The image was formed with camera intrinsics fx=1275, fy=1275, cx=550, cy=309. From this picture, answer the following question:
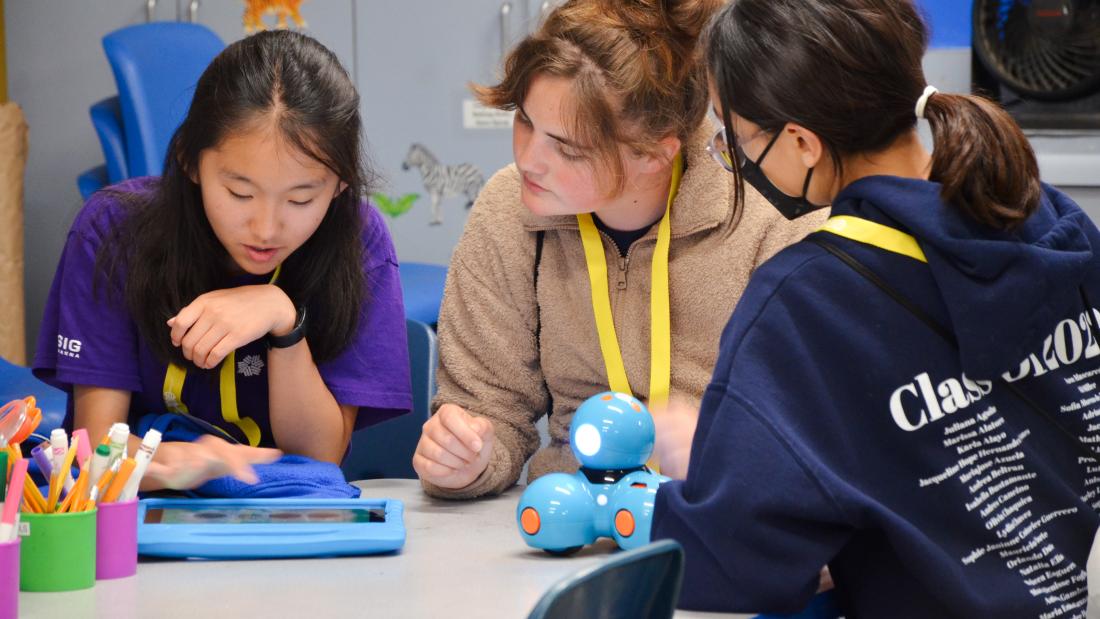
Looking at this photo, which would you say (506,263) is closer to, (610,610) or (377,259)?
(377,259)

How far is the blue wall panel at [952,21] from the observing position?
3.49 m

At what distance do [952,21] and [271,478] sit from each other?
277cm

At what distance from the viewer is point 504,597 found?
1016 millimetres

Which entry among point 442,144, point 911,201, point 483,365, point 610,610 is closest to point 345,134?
point 483,365

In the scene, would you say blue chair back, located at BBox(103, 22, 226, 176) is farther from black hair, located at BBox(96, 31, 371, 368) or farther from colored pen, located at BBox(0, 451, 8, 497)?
colored pen, located at BBox(0, 451, 8, 497)

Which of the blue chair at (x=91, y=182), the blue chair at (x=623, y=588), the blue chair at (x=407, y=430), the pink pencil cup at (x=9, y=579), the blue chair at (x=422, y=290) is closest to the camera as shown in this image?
the blue chair at (x=623, y=588)

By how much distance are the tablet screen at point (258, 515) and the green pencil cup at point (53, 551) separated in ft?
0.47

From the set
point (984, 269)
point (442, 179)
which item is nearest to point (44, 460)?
point (984, 269)

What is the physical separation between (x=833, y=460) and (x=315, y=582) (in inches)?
16.9

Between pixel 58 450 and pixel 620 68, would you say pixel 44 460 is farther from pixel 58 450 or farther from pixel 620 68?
pixel 620 68

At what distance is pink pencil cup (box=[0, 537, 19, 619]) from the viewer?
0.90m

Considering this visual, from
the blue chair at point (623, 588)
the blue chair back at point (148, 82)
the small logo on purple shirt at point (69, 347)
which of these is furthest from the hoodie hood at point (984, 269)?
the blue chair back at point (148, 82)

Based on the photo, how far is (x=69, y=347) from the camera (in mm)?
1447

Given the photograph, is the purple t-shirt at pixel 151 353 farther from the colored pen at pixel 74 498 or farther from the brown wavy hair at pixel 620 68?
the colored pen at pixel 74 498
